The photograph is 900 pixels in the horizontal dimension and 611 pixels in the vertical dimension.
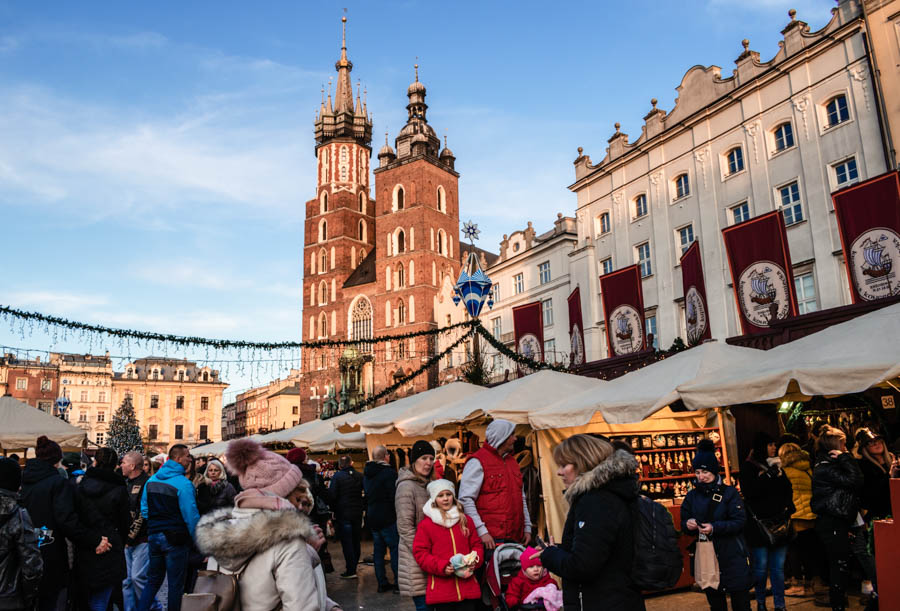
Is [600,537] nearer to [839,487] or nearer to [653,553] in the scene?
[653,553]

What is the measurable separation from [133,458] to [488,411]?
4.52 meters

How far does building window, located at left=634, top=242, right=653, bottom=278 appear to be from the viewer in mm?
23719

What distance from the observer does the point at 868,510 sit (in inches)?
261

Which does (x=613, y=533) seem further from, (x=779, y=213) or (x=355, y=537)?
(x=779, y=213)

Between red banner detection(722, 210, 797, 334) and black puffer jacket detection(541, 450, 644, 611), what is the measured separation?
42.5 feet

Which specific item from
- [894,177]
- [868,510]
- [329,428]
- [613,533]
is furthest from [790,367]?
[329,428]

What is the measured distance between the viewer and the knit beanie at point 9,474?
4.27 m

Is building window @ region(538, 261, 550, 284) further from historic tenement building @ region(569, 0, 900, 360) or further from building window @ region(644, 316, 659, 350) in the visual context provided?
building window @ region(644, 316, 659, 350)

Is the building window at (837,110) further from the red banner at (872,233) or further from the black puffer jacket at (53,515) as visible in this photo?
the black puffer jacket at (53,515)

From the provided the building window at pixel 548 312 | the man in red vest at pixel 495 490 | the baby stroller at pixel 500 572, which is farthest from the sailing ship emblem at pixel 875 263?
the building window at pixel 548 312

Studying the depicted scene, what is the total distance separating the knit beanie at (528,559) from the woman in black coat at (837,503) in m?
3.59

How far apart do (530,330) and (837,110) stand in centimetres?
1103

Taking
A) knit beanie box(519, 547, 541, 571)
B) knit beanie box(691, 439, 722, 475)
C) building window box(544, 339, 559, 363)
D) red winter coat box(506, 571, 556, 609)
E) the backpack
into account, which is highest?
building window box(544, 339, 559, 363)

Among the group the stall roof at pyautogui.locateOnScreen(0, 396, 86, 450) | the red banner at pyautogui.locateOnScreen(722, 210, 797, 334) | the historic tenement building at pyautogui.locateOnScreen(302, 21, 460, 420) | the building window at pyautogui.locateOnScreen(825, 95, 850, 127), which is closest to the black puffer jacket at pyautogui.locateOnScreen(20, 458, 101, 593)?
the stall roof at pyautogui.locateOnScreen(0, 396, 86, 450)
